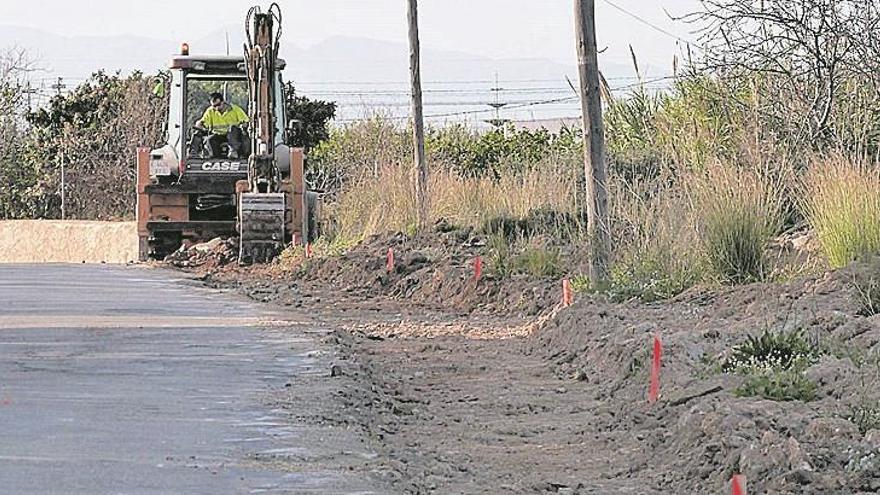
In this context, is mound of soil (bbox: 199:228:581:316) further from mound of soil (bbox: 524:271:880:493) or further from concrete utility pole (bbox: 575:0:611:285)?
mound of soil (bbox: 524:271:880:493)

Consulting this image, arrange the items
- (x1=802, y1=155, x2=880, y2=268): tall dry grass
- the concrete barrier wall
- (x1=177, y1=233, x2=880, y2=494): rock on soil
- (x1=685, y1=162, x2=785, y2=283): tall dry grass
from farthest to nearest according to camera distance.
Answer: the concrete barrier wall < (x1=685, y1=162, x2=785, y2=283): tall dry grass < (x1=802, y1=155, x2=880, y2=268): tall dry grass < (x1=177, y1=233, x2=880, y2=494): rock on soil

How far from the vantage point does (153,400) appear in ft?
34.8

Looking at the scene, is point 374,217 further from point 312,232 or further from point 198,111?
point 198,111

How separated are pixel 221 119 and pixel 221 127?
152 mm

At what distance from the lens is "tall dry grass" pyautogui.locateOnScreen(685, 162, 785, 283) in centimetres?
1447

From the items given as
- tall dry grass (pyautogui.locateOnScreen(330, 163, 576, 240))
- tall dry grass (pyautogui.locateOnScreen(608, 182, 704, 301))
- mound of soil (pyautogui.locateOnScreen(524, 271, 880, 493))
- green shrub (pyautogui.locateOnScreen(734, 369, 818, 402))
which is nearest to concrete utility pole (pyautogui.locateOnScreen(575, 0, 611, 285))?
tall dry grass (pyautogui.locateOnScreen(608, 182, 704, 301))

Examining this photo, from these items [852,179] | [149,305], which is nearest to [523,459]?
[852,179]

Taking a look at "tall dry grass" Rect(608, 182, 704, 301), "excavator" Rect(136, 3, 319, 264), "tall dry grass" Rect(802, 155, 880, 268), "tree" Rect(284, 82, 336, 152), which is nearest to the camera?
"tall dry grass" Rect(802, 155, 880, 268)

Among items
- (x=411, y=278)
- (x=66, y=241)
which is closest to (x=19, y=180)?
(x=66, y=241)

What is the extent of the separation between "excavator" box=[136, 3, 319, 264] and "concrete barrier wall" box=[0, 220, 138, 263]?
27.2 feet

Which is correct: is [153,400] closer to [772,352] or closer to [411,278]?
[772,352]

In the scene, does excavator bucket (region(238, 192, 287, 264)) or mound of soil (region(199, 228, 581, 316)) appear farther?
excavator bucket (region(238, 192, 287, 264))

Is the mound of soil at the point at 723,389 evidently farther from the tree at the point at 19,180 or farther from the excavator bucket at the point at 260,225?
the tree at the point at 19,180

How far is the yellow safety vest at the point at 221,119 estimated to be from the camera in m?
26.1
